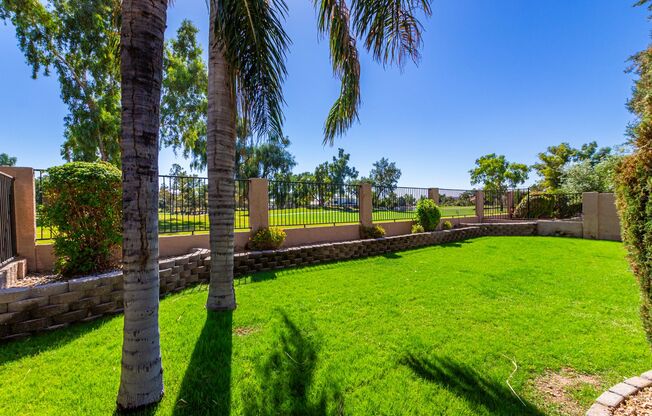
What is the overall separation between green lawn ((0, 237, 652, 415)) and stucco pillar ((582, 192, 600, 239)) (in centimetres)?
904

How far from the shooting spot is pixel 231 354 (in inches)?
119

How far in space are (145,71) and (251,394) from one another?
279cm

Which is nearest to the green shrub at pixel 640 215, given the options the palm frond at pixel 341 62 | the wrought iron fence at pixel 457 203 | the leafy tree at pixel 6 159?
the palm frond at pixel 341 62

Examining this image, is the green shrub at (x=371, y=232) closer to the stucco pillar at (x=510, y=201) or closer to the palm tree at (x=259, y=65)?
the palm tree at (x=259, y=65)

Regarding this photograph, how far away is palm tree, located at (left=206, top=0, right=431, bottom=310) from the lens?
297cm

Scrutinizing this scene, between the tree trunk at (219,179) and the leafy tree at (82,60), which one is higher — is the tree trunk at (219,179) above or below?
below

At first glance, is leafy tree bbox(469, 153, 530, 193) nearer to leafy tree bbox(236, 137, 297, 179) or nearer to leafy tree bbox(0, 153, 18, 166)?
leafy tree bbox(236, 137, 297, 179)

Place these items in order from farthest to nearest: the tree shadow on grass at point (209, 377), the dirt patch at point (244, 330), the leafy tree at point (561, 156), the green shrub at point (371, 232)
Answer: the leafy tree at point (561, 156) → the green shrub at point (371, 232) → the dirt patch at point (244, 330) → the tree shadow on grass at point (209, 377)

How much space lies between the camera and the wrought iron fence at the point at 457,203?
1360cm

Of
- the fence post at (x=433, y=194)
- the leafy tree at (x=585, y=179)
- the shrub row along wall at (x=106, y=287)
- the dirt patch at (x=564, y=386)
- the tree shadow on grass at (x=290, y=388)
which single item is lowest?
the dirt patch at (x=564, y=386)

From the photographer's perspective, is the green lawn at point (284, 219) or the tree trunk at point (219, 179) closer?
the tree trunk at point (219, 179)

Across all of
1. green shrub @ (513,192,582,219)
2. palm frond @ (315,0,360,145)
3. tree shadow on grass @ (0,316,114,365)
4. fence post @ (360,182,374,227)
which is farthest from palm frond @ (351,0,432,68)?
green shrub @ (513,192,582,219)

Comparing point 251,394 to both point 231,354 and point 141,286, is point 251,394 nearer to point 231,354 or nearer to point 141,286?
point 231,354

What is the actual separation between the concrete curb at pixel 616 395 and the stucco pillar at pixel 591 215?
13639 millimetres
